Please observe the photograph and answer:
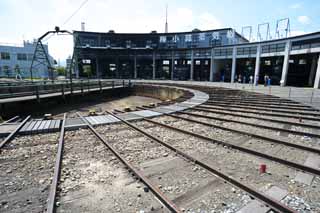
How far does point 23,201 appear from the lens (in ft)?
9.26

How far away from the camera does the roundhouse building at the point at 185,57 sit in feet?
94.6

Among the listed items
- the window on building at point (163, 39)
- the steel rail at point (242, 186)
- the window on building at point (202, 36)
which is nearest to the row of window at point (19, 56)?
the window on building at point (163, 39)

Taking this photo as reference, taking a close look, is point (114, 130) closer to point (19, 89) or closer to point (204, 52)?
point (19, 89)

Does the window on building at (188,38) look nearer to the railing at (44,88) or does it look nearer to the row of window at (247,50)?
the row of window at (247,50)

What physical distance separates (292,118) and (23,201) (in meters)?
9.79

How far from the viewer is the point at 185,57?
40625mm

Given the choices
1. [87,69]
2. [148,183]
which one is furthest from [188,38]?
[148,183]

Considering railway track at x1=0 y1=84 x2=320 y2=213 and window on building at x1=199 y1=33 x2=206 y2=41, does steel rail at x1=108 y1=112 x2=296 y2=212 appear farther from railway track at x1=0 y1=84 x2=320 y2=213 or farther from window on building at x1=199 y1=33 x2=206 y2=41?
window on building at x1=199 y1=33 x2=206 y2=41

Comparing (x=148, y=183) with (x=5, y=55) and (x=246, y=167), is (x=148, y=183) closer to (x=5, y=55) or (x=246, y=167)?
(x=246, y=167)

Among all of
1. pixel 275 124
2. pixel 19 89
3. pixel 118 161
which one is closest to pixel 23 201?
pixel 118 161

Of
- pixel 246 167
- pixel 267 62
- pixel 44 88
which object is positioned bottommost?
pixel 246 167

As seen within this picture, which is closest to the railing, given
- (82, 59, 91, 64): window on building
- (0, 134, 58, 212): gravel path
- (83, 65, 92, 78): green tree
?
(0, 134, 58, 212): gravel path

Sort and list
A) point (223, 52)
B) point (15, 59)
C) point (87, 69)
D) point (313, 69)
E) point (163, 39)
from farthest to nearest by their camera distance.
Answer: point (15, 59) < point (163, 39) < point (87, 69) < point (223, 52) < point (313, 69)

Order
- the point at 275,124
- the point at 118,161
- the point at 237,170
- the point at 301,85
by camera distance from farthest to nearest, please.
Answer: the point at 301,85 < the point at 275,124 < the point at 118,161 < the point at 237,170
